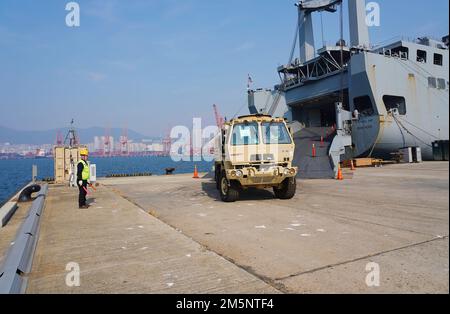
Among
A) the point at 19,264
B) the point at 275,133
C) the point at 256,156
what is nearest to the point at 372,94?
the point at 275,133

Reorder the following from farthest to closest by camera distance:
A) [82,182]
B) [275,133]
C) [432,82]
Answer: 1. [432,82]
2. [275,133]
3. [82,182]

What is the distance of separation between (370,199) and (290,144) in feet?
8.83

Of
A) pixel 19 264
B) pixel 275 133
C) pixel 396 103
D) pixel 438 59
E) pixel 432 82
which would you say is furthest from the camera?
pixel 438 59

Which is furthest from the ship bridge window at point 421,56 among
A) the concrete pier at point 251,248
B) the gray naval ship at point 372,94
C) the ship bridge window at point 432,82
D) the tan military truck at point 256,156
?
the tan military truck at point 256,156

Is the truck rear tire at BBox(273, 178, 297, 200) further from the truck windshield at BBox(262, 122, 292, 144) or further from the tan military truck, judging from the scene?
the truck windshield at BBox(262, 122, 292, 144)

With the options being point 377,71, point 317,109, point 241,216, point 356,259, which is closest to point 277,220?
point 241,216

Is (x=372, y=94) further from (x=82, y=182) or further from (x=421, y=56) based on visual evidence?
(x=82, y=182)

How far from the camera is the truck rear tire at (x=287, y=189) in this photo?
894 centimetres

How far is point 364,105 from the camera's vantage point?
24828mm

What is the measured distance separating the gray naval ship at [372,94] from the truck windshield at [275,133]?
7900mm

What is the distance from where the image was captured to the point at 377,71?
2144 cm

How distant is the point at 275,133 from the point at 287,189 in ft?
5.49

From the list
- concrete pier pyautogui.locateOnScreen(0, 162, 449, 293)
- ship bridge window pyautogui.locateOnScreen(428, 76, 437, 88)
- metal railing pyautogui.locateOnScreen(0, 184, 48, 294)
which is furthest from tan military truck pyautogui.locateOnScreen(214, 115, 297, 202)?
ship bridge window pyautogui.locateOnScreen(428, 76, 437, 88)

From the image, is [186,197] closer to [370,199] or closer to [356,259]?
[370,199]
